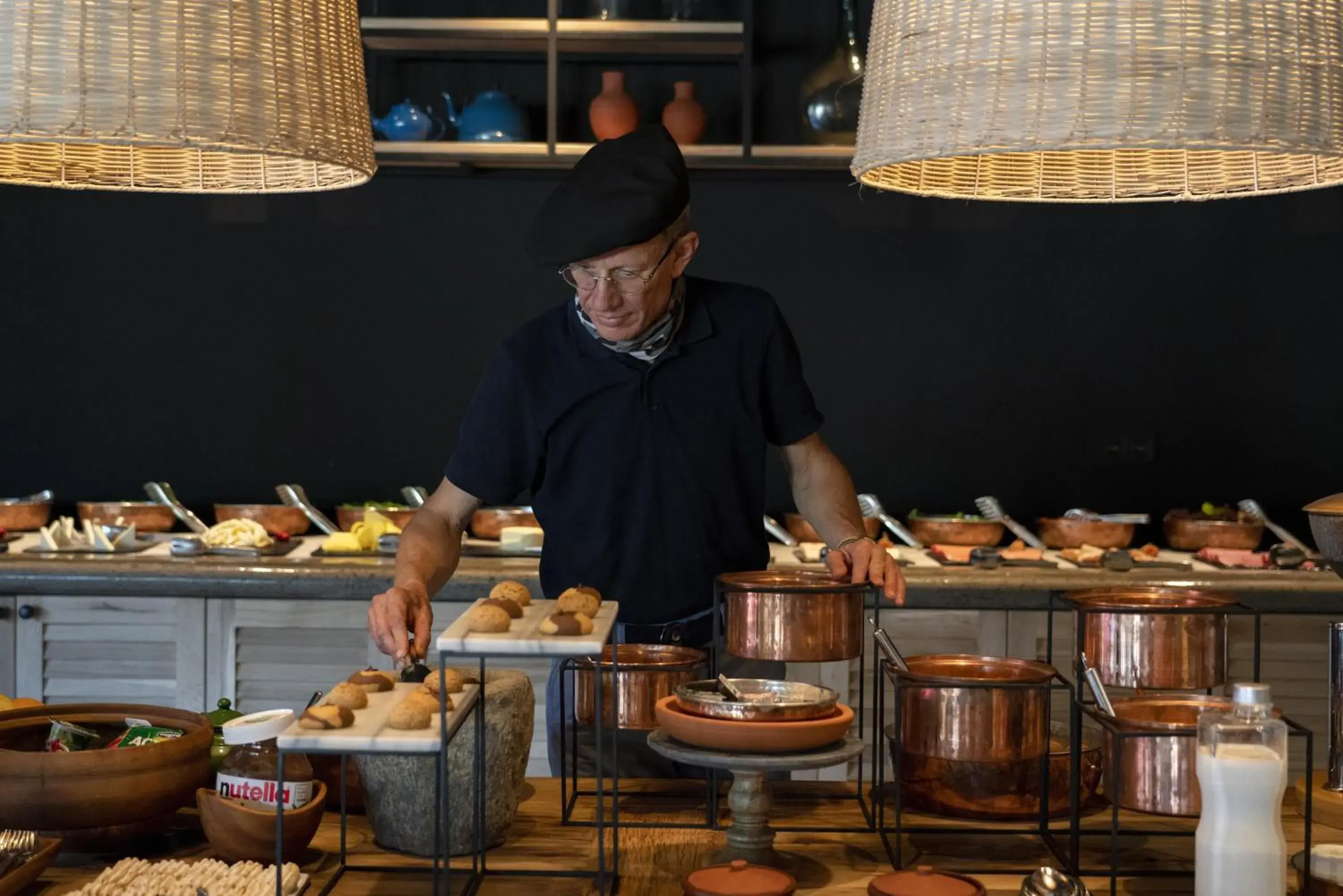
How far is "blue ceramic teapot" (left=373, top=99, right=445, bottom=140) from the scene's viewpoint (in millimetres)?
3766

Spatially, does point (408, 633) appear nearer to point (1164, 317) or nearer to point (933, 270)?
point (933, 270)

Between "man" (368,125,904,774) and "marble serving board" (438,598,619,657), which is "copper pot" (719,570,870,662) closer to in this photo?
"marble serving board" (438,598,619,657)

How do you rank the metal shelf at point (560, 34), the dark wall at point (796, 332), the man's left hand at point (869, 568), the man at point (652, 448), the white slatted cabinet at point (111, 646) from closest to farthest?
the man's left hand at point (869, 568)
the man at point (652, 448)
the white slatted cabinet at point (111, 646)
the metal shelf at point (560, 34)
the dark wall at point (796, 332)

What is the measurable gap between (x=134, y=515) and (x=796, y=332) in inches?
70.0

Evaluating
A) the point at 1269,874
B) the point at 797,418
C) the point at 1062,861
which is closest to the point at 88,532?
the point at 797,418

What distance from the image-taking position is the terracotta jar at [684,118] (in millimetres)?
3822

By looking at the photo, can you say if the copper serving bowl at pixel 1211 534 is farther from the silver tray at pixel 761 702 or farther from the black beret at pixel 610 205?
the silver tray at pixel 761 702

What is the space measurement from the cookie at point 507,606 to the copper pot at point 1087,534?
2473 millimetres

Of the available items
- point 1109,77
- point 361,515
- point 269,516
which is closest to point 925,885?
point 1109,77

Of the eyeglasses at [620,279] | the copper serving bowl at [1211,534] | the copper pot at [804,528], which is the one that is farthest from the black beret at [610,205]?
the copper serving bowl at [1211,534]

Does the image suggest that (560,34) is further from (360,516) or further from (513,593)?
(513,593)

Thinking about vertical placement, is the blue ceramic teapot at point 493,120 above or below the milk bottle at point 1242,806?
above

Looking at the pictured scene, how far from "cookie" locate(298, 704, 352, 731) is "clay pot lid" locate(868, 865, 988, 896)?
53cm

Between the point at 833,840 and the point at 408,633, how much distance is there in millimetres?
555
